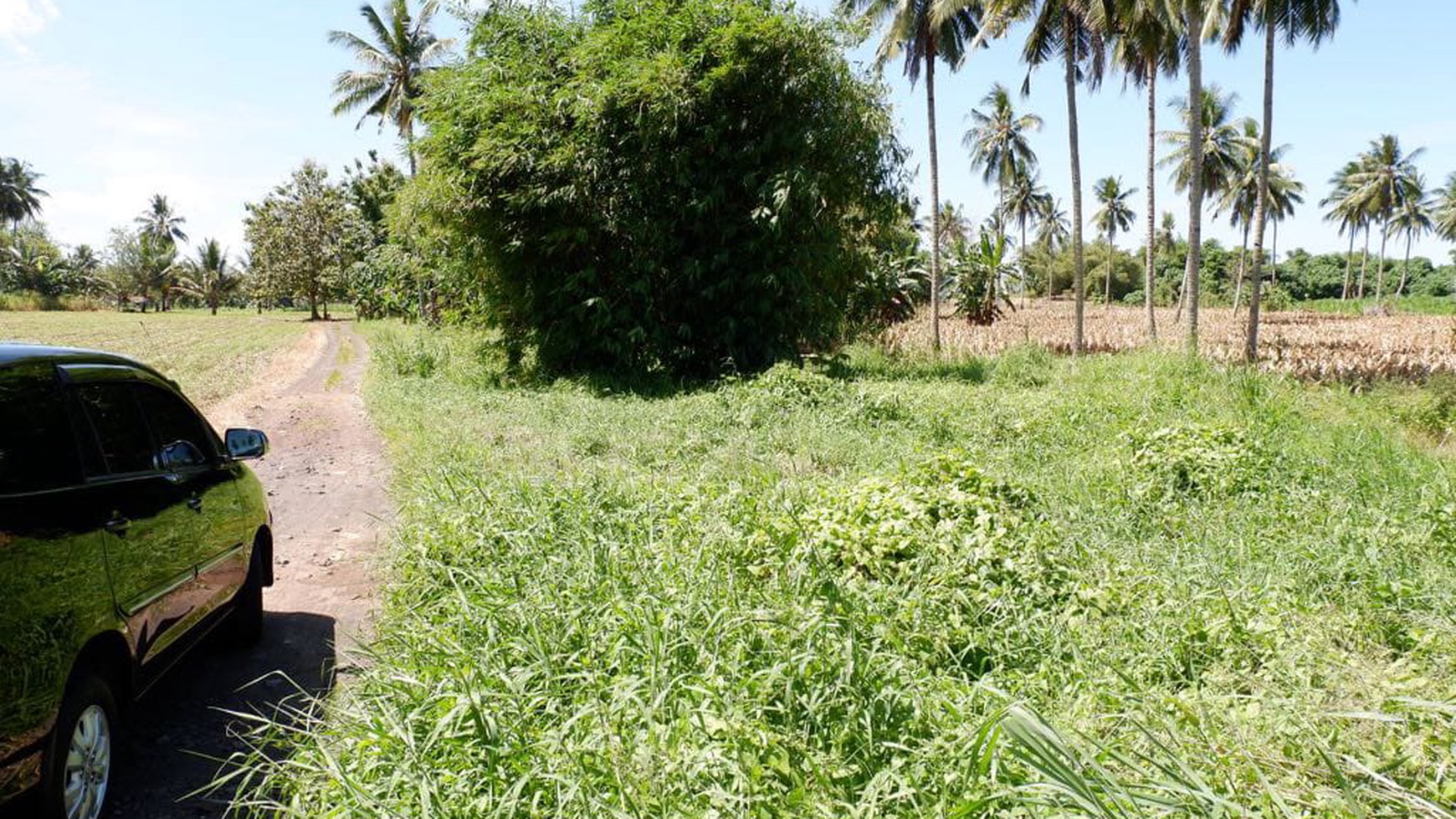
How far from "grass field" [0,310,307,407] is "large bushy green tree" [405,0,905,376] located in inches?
269

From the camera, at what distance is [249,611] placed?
4.35 metres

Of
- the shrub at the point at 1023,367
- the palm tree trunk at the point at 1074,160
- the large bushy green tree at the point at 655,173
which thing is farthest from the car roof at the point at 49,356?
the palm tree trunk at the point at 1074,160

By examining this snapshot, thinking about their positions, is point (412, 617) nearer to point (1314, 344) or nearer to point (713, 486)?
point (713, 486)

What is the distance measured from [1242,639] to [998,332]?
25674 mm

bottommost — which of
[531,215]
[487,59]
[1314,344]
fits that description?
[1314,344]

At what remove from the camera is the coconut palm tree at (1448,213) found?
61.0 m

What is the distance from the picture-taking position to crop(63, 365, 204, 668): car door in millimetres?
2943

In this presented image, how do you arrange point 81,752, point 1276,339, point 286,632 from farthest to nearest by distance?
point 1276,339
point 286,632
point 81,752

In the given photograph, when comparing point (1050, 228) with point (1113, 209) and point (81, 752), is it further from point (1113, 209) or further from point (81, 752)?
point (81, 752)

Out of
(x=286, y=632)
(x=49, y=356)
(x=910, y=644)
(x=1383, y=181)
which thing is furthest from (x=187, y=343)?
(x=1383, y=181)

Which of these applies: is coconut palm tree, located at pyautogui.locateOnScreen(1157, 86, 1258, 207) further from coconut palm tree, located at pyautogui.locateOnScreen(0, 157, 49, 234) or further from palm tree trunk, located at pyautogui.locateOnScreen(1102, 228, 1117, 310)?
coconut palm tree, located at pyautogui.locateOnScreen(0, 157, 49, 234)

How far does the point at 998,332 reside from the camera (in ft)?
90.8

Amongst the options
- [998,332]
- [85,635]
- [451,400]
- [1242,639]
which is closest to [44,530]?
[85,635]

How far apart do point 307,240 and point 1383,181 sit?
76.4m
